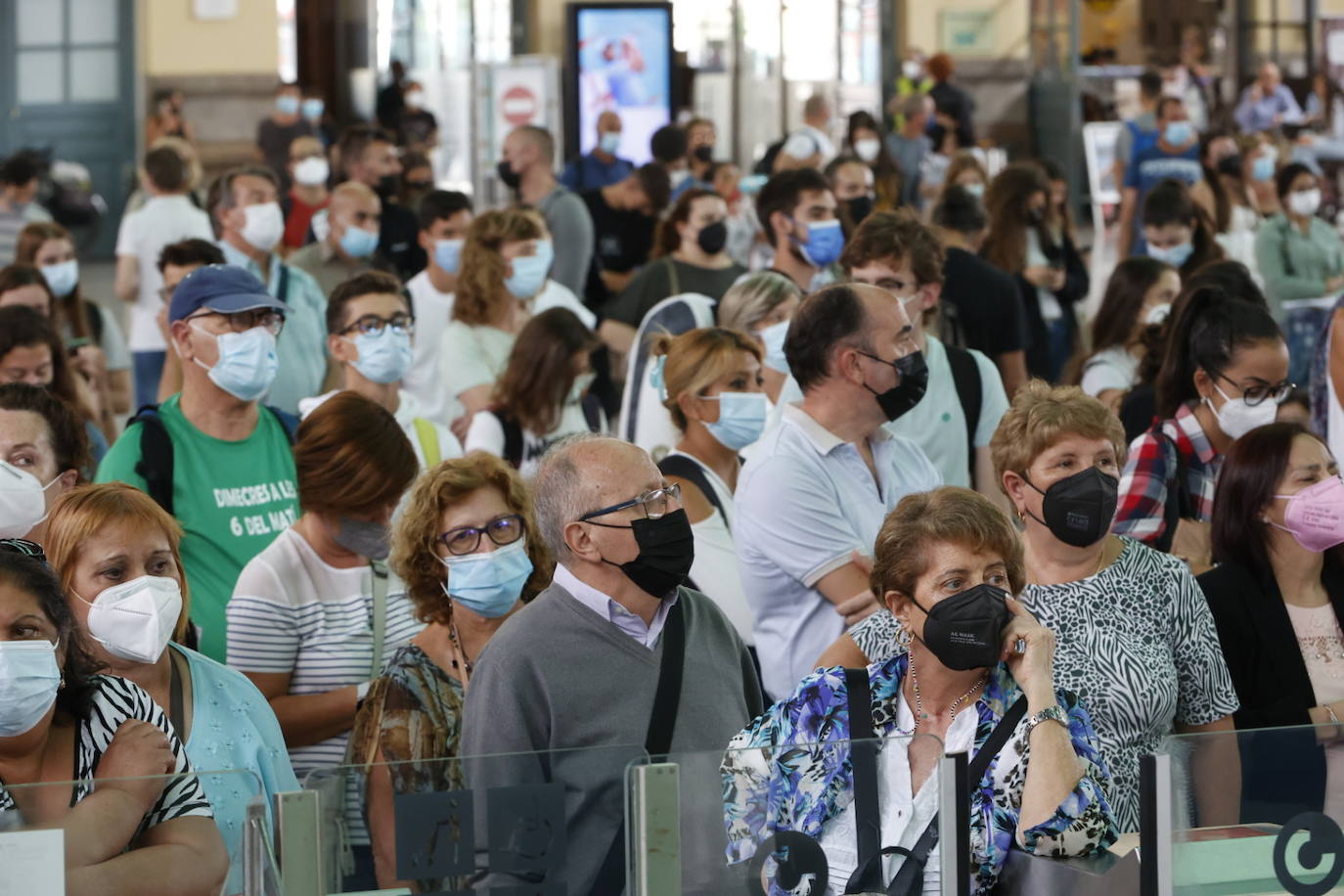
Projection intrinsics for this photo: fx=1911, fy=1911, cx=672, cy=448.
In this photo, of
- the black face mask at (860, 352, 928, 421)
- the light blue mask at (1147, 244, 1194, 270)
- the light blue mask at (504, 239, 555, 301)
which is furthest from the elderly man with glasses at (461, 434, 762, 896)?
the light blue mask at (1147, 244, 1194, 270)

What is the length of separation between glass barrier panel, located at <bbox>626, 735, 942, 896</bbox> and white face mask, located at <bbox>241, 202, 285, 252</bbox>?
5.19 metres

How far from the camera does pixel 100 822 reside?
9.15 ft

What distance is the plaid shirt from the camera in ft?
16.1

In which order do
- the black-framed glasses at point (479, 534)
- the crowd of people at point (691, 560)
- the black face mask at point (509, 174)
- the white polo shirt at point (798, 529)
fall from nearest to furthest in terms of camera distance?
1. the crowd of people at point (691, 560)
2. the black-framed glasses at point (479, 534)
3. the white polo shirt at point (798, 529)
4. the black face mask at point (509, 174)

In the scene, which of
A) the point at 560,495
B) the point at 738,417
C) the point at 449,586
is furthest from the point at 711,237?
the point at 560,495

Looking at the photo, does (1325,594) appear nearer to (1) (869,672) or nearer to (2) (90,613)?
(1) (869,672)

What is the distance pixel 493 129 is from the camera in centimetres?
1702

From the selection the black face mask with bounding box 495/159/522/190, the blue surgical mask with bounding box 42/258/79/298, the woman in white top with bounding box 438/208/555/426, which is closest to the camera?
the woman in white top with bounding box 438/208/555/426

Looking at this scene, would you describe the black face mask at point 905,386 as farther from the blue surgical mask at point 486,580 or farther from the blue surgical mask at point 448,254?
the blue surgical mask at point 448,254

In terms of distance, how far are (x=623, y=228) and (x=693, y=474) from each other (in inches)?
224

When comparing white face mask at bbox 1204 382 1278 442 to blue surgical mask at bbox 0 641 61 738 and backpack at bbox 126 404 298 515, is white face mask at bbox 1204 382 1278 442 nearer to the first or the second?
backpack at bbox 126 404 298 515

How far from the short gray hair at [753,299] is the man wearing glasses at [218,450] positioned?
168 cm

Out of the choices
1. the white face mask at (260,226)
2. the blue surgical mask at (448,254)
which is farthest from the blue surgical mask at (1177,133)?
the white face mask at (260,226)

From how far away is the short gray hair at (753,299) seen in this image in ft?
20.8
